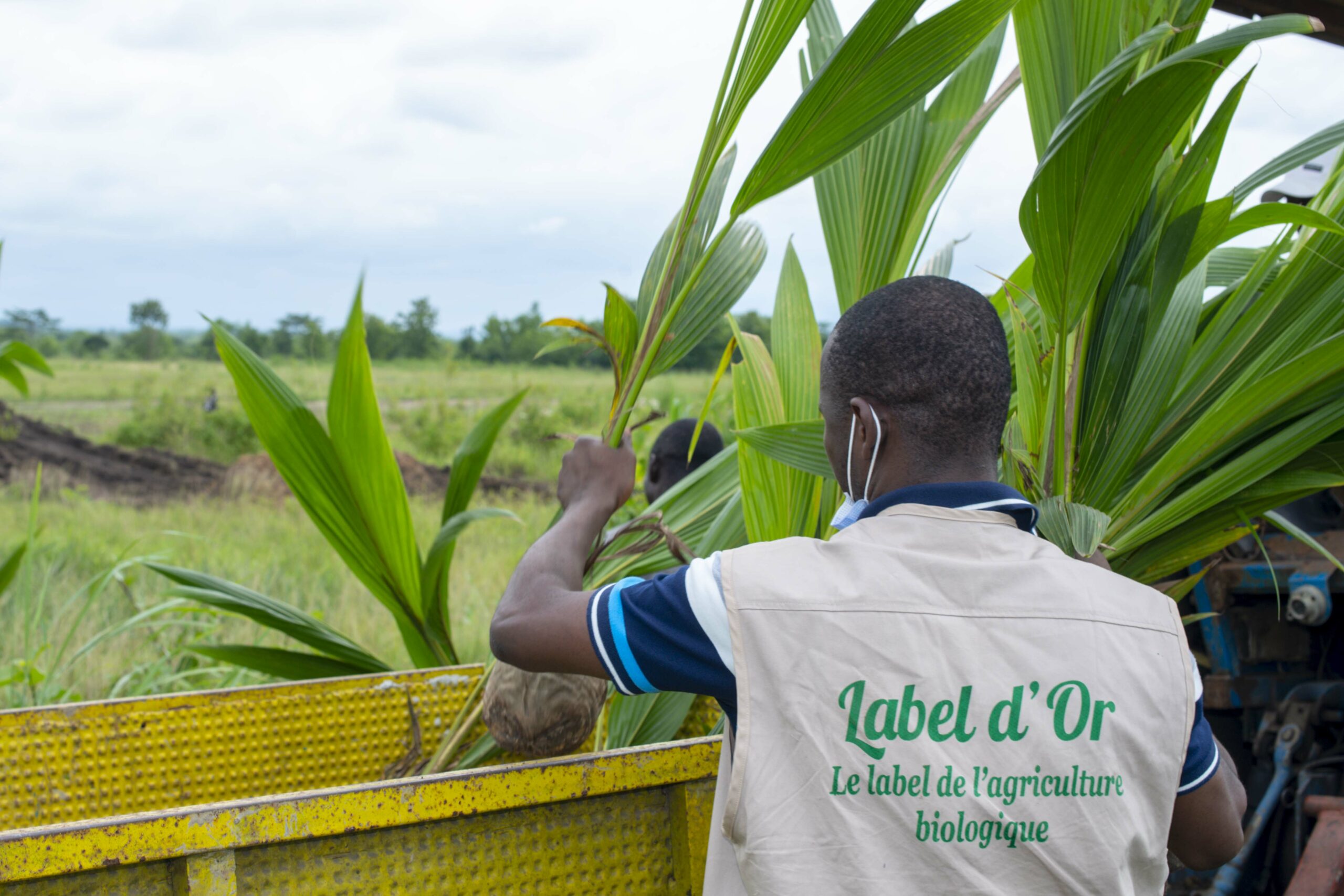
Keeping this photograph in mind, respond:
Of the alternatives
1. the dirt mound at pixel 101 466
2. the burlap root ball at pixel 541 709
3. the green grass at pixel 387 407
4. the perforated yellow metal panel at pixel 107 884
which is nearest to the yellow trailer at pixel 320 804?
the perforated yellow metal panel at pixel 107 884

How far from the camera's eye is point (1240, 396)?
1301 mm

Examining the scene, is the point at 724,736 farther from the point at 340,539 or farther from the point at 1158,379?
the point at 340,539

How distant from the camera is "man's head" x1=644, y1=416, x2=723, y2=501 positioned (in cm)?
260

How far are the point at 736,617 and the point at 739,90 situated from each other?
721 mm

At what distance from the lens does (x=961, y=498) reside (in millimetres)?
986

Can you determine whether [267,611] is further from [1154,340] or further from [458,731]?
[1154,340]

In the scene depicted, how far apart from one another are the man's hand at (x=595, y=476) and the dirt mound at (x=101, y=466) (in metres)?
10.0

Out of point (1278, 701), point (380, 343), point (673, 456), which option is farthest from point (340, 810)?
point (380, 343)

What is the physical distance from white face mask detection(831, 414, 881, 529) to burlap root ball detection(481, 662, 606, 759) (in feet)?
1.61

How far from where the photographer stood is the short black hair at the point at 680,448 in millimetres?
2604

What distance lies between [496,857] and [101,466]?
1237 cm

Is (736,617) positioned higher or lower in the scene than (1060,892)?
higher

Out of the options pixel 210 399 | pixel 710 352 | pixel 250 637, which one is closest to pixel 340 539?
pixel 250 637

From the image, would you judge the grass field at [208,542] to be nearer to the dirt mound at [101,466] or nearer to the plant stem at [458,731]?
the plant stem at [458,731]
